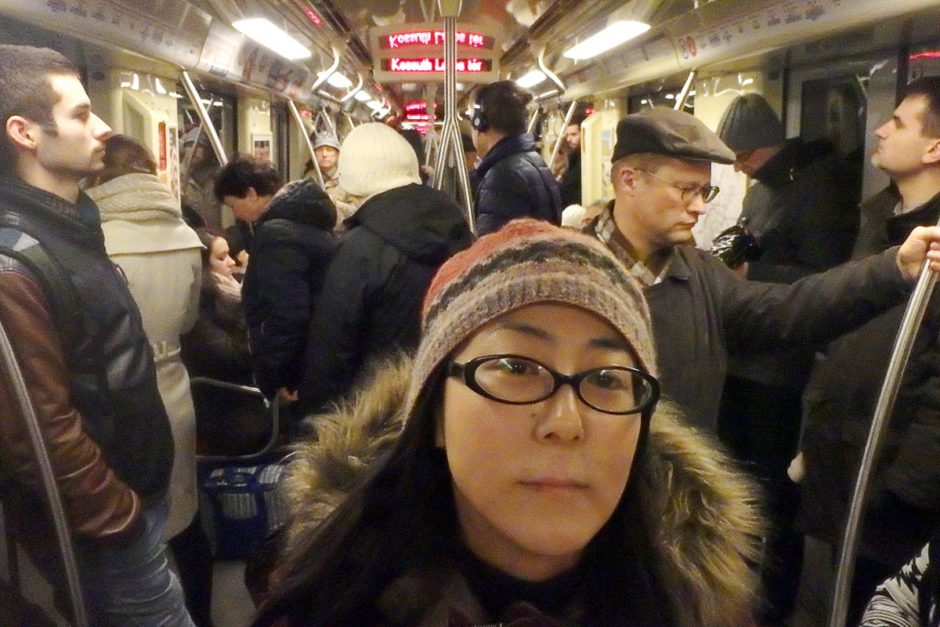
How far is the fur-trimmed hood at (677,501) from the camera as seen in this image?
87 centimetres

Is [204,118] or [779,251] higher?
[204,118]

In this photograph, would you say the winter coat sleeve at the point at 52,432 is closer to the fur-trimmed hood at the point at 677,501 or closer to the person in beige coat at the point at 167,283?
the person in beige coat at the point at 167,283

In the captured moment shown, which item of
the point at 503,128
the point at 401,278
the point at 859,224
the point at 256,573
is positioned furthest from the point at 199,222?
the point at 859,224

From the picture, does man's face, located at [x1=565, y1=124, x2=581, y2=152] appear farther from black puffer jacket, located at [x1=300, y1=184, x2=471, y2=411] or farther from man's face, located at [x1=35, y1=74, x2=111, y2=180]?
man's face, located at [x1=35, y1=74, x2=111, y2=180]

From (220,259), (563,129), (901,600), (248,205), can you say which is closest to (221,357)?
(220,259)

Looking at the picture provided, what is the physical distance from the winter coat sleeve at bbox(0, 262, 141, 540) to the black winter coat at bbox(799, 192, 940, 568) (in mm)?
1171

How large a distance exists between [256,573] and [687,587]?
78 cm

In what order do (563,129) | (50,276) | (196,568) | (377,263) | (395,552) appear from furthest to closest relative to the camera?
1. (563,129)
2. (377,263)
3. (196,568)
4. (50,276)
5. (395,552)

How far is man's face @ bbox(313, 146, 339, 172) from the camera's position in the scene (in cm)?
180

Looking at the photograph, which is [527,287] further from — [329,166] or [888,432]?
[329,166]

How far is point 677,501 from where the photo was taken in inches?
35.8

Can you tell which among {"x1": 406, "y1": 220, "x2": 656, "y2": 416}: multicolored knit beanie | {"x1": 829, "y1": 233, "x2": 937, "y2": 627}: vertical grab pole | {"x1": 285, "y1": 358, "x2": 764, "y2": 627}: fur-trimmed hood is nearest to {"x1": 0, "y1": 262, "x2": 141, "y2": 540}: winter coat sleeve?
{"x1": 285, "y1": 358, "x2": 764, "y2": 627}: fur-trimmed hood

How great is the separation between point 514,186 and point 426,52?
14.0 inches

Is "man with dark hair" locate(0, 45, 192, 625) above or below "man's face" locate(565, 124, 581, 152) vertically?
below
